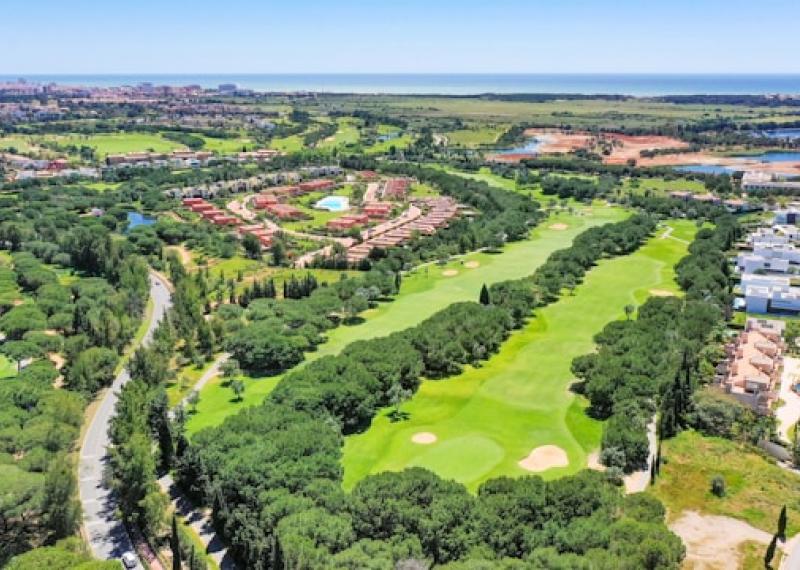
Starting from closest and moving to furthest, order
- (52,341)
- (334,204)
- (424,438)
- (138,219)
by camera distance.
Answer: (424,438) → (52,341) → (138,219) → (334,204)

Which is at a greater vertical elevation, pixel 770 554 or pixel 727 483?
pixel 770 554

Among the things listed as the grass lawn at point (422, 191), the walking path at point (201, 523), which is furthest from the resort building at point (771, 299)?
the grass lawn at point (422, 191)

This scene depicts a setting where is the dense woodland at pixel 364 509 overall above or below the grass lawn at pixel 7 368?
above

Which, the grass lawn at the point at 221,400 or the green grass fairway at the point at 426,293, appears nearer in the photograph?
the grass lawn at the point at 221,400

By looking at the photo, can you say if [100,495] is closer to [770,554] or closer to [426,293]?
[770,554]

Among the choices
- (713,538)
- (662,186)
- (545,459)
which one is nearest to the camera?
(713,538)

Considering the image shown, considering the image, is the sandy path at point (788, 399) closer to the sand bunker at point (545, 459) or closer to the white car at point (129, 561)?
the sand bunker at point (545, 459)

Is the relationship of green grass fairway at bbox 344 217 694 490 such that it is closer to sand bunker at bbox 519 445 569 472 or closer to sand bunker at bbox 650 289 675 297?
sand bunker at bbox 519 445 569 472

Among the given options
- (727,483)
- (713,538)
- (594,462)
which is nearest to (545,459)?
(594,462)
